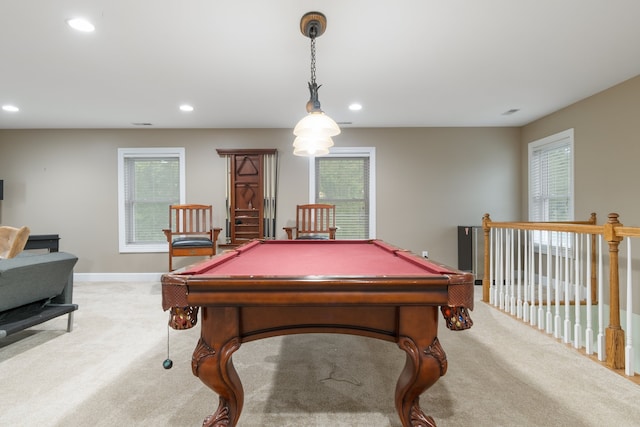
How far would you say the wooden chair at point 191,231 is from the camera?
405cm

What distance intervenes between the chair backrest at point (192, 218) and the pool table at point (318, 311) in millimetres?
3553

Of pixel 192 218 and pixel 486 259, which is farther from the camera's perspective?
pixel 192 218

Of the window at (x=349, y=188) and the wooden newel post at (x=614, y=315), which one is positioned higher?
the window at (x=349, y=188)

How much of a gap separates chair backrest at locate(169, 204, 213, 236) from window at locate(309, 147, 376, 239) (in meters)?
1.64

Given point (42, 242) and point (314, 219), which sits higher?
point (314, 219)

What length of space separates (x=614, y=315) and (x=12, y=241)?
4559 millimetres

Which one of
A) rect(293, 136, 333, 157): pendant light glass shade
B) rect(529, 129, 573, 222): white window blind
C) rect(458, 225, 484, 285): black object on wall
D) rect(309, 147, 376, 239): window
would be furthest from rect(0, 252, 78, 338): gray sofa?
rect(529, 129, 573, 222): white window blind

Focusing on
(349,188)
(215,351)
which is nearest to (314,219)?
(349,188)

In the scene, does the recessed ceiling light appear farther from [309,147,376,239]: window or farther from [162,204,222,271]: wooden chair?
[309,147,376,239]: window

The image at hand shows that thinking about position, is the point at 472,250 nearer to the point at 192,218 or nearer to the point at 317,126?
the point at 317,126

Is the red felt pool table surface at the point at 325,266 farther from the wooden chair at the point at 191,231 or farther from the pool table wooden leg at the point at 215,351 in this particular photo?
the wooden chair at the point at 191,231

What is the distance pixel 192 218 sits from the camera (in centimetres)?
474

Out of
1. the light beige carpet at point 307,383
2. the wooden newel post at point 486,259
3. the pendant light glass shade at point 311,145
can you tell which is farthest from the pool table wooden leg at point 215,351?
the wooden newel post at point 486,259

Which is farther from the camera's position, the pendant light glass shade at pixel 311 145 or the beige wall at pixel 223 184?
the beige wall at pixel 223 184
